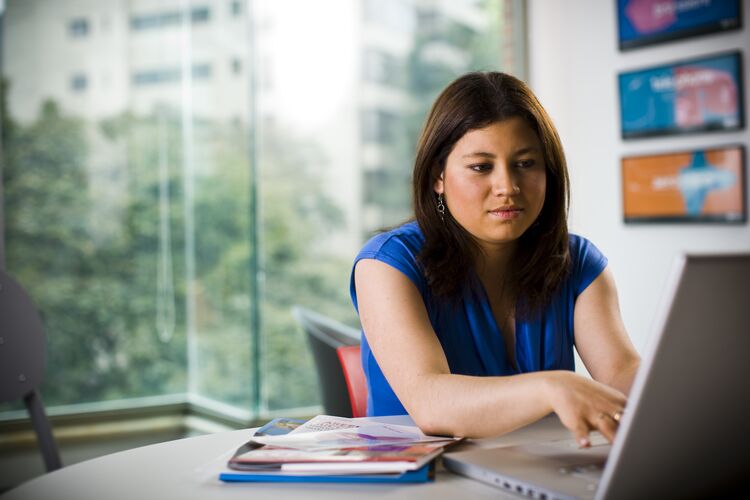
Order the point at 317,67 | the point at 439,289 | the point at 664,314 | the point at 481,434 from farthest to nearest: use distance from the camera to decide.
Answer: the point at 317,67 < the point at 439,289 < the point at 481,434 < the point at 664,314

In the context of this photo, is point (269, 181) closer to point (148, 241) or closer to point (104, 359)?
point (148, 241)

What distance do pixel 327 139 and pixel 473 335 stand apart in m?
2.51

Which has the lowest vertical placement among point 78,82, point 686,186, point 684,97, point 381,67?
point 686,186

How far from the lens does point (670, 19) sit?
3.78 meters

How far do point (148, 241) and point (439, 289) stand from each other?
2.62 metres

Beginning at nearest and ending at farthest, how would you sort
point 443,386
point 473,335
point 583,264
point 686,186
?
1. point 443,386
2. point 473,335
3. point 583,264
4. point 686,186

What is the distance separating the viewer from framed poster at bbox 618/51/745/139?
3547 mm

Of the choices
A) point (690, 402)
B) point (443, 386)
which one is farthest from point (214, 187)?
point (690, 402)

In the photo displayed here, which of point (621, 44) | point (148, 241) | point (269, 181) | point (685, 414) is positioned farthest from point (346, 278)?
point (685, 414)

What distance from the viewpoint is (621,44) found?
3975 millimetres

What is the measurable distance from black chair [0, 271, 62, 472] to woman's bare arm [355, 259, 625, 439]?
2.44 feet

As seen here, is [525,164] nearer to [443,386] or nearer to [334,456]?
[443,386]

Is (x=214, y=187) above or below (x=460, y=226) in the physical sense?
above

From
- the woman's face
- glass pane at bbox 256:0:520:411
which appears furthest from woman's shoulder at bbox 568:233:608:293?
glass pane at bbox 256:0:520:411
